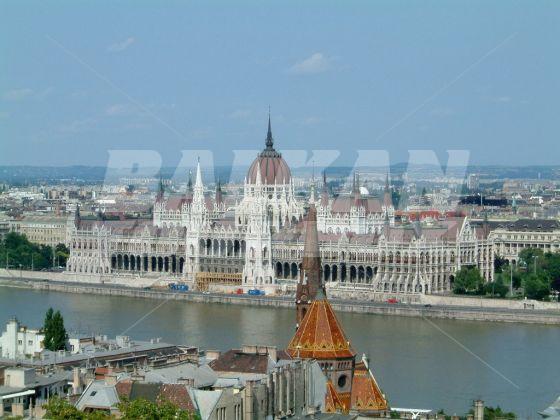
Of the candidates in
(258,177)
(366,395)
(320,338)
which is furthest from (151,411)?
(258,177)

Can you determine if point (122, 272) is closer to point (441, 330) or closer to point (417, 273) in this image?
point (417, 273)

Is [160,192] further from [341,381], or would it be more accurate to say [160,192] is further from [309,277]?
[341,381]

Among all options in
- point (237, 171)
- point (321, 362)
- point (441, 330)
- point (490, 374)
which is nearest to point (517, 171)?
point (237, 171)

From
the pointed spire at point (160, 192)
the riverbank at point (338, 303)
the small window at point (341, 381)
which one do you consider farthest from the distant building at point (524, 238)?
the small window at point (341, 381)

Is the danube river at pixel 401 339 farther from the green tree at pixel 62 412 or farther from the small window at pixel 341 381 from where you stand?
the green tree at pixel 62 412

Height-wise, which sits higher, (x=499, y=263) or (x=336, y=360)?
(x=499, y=263)
